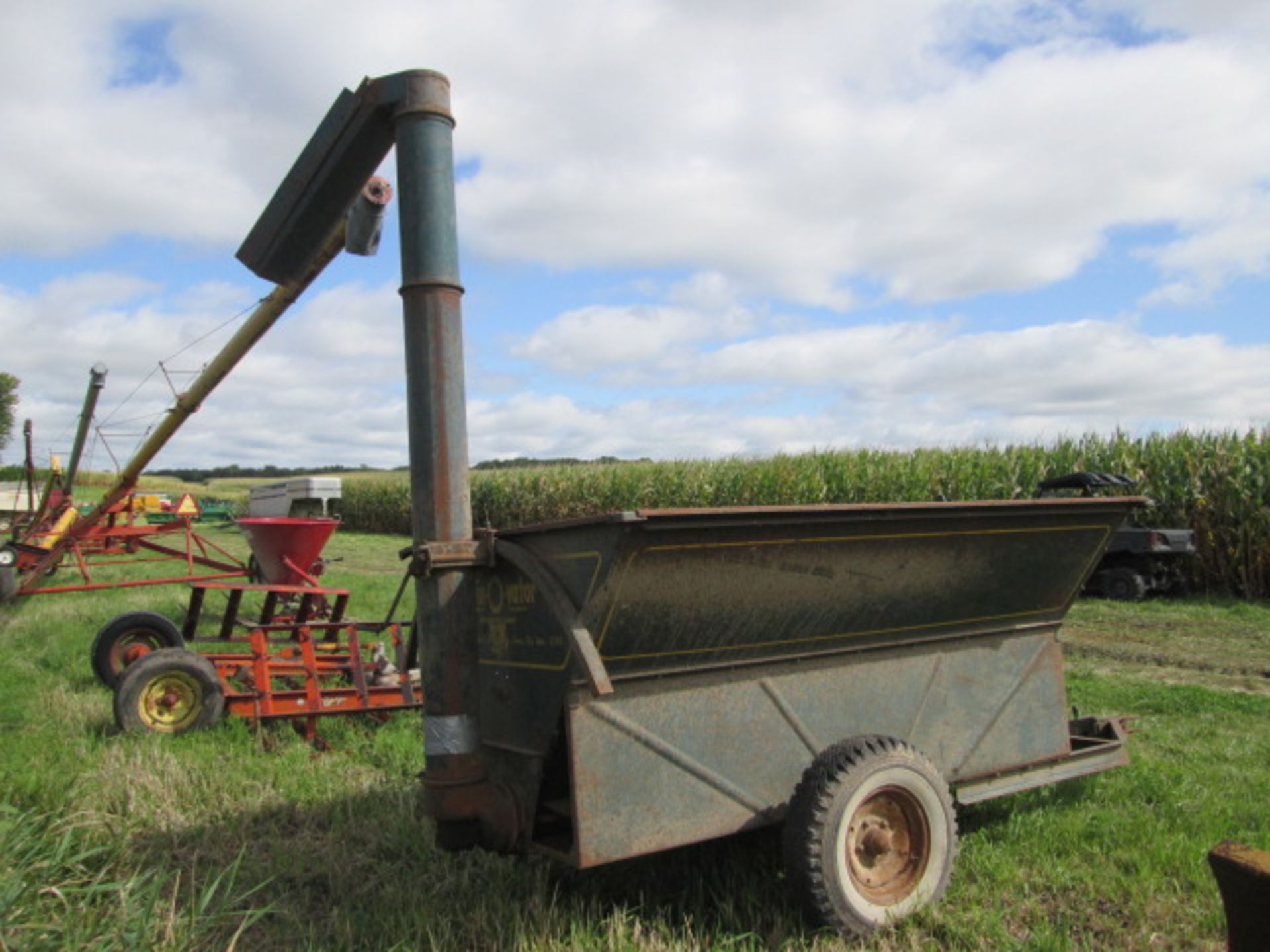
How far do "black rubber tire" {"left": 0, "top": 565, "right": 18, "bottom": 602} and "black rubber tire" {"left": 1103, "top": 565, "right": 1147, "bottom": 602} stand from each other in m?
13.4

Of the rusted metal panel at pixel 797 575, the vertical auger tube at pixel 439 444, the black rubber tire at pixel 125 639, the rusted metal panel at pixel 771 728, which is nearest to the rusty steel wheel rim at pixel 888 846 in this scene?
the rusted metal panel at pixel 771 728

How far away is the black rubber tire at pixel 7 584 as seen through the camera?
11.5m

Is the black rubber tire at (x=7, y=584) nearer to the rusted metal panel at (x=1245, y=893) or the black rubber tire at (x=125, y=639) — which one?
the black rubber tire at (x=125, y=639)

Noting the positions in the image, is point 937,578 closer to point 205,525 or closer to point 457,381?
point 457,381

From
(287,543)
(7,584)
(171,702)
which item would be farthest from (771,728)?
(7,584)

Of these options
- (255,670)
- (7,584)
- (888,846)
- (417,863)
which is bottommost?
(417,863)

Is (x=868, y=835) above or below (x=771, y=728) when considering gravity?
below

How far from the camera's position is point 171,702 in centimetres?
600

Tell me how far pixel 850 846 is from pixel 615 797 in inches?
34.4

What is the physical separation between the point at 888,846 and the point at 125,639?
620cm

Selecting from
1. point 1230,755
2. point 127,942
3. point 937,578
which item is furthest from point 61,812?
point 1230,755

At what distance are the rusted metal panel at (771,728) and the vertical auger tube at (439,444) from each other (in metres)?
0.57

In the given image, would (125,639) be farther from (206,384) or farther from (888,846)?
(888,846)

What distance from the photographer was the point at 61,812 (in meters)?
4.37
